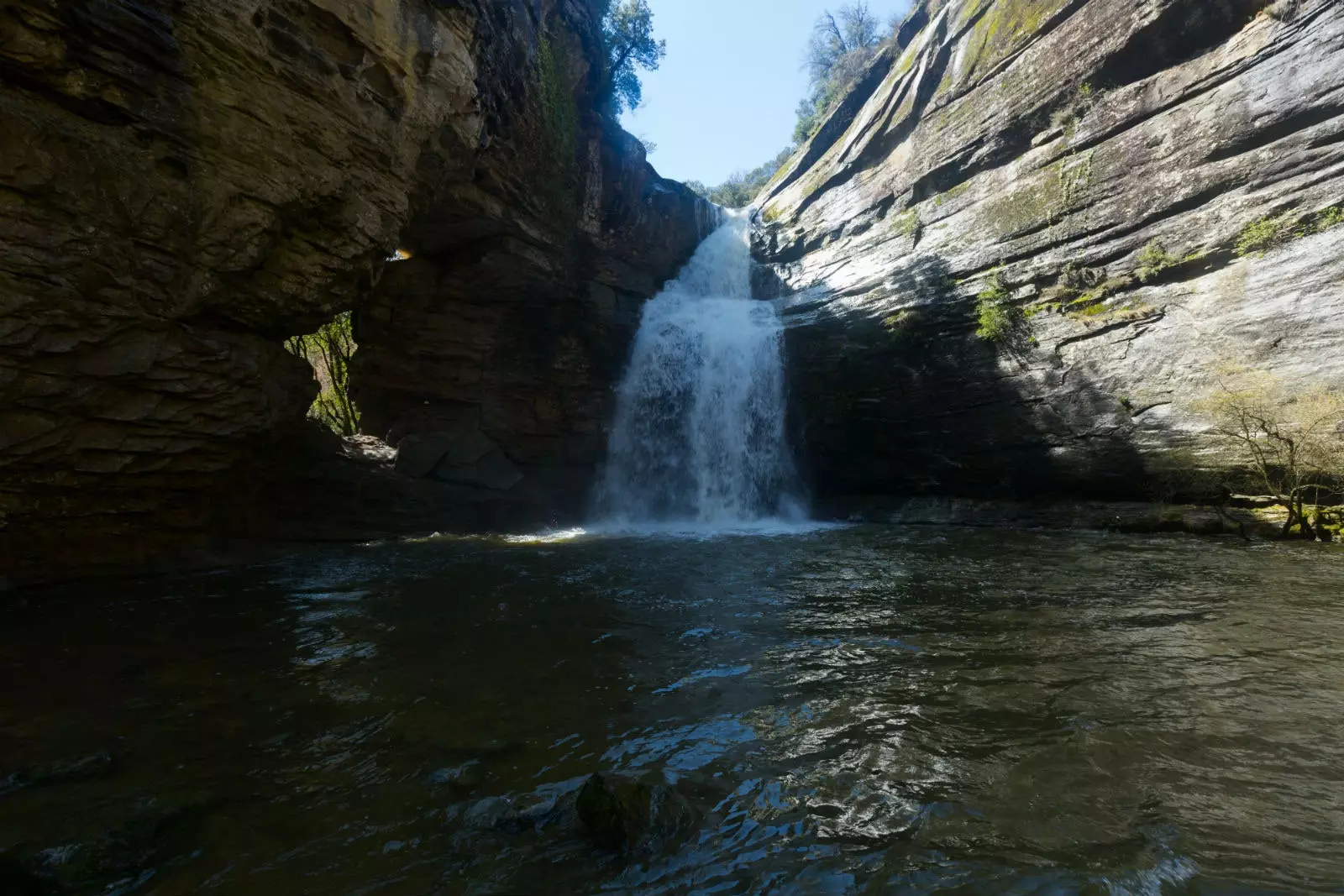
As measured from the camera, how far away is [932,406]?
48.0ft

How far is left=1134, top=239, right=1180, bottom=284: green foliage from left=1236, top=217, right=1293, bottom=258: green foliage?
3.21 feet

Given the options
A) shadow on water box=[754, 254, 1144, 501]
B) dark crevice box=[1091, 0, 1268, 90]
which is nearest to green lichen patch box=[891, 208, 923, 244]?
shadow on water box=[754, 254, 1144, 501]

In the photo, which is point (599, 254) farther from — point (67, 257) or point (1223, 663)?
point (1223, 663)

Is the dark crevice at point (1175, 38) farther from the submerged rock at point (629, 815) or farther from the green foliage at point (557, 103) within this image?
the submerged rock at point (629, 815)

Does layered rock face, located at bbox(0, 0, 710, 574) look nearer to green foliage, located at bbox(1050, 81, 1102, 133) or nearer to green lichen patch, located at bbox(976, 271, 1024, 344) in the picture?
green lichen patch, located at bbox(976, 271, 1024, 344)

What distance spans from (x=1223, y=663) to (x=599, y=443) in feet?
46.0

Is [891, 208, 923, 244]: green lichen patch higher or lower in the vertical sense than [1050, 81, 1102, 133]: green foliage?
lower

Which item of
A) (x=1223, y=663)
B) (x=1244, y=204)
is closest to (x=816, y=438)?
(x=1244, y=204)

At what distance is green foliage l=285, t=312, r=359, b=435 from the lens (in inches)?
883

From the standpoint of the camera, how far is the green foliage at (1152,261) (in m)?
11.8

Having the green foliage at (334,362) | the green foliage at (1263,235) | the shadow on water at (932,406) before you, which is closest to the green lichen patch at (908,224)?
the shadow on water at (932,406)

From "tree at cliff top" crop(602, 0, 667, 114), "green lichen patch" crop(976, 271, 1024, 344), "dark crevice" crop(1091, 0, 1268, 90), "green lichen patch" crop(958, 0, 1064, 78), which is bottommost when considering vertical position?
"green lichen patch" crop(976, 271, 1024, 344)

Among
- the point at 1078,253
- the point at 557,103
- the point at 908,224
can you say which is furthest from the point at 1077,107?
the point at 557,103

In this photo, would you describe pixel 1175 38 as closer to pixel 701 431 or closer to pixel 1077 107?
pixel 1077 107
